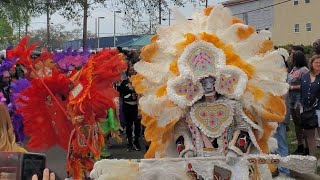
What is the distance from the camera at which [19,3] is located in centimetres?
1841

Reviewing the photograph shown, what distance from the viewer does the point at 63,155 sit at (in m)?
8.30

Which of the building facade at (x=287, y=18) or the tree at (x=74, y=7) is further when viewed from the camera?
the building facade at (x=287, y=18)

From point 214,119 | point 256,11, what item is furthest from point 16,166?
point 256,11

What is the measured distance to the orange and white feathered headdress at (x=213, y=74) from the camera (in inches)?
162

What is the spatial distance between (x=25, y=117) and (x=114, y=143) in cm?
433

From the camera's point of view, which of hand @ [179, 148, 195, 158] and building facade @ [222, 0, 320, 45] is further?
building facade @ [222, 0, 320, 45]

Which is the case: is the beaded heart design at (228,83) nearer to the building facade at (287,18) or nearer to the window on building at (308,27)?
the building facade at (287,18)

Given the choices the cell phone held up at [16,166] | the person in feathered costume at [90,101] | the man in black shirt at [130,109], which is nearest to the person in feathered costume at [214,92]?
the person in feathered costume at [90,101]

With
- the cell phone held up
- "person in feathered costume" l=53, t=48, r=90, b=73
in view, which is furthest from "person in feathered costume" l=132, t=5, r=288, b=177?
"person in feathered costume" l=53, t=48, r=90, b=73

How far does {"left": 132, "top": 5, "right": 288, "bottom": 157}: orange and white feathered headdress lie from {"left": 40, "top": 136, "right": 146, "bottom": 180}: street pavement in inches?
121

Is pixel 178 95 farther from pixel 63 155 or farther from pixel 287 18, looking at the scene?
pixel 287 18

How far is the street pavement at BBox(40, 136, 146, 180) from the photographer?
24.4ft

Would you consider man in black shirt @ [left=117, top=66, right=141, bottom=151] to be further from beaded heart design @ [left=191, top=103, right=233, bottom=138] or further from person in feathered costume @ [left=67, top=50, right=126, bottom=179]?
beaded heart design @ [left=191, top=103, right=233, bottom=138]

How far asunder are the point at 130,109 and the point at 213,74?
4885 millimetres
